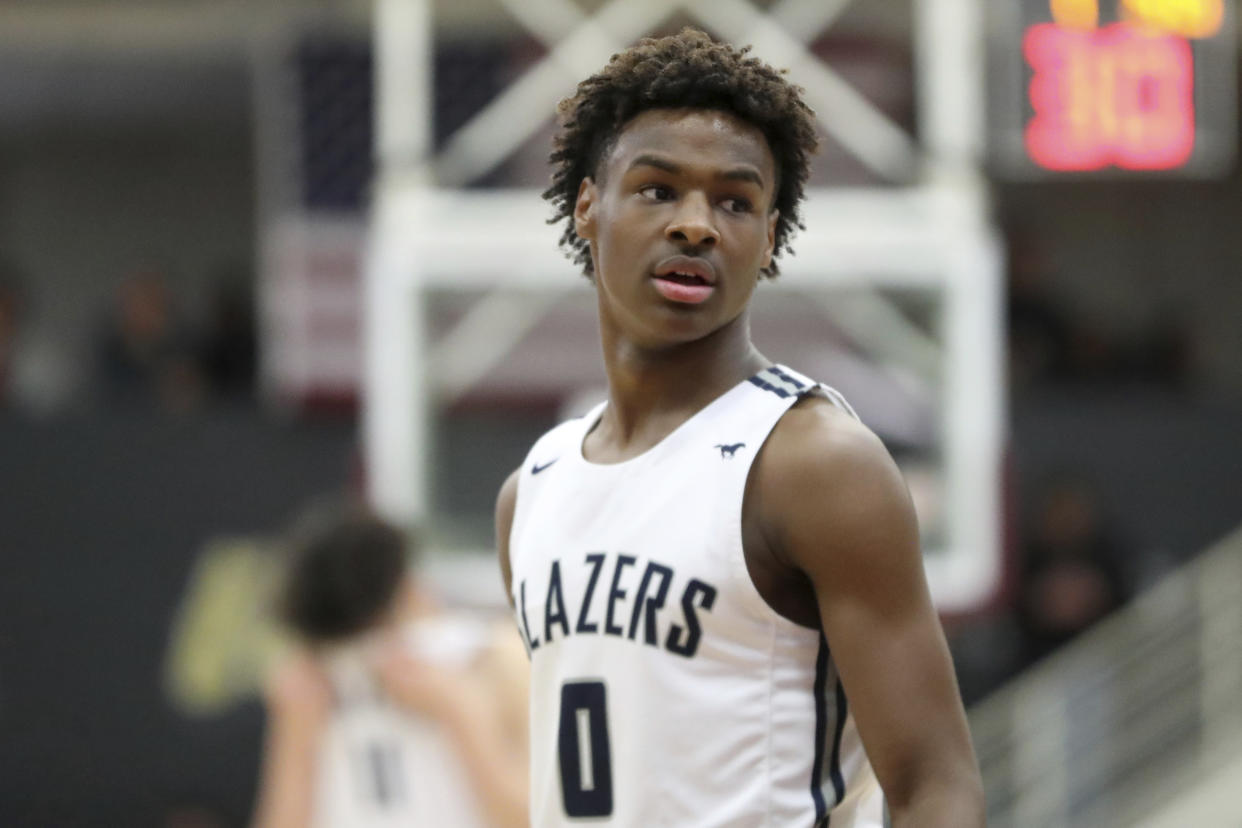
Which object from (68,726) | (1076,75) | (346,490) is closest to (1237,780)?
(1076,75)

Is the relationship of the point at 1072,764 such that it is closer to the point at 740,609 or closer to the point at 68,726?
the point at 68,726

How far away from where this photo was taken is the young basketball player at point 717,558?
2320 mm

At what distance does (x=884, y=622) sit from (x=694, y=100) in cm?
70

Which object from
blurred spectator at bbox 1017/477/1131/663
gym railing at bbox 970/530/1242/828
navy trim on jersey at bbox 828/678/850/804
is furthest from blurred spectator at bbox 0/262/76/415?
navy trim on jersey at bbox 828/678/850/804

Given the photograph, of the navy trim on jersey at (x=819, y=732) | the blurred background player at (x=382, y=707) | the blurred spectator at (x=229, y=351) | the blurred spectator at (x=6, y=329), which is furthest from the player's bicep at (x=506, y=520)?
the blurred spectator at (x=229, y=351)

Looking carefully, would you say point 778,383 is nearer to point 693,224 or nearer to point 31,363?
point 693,224

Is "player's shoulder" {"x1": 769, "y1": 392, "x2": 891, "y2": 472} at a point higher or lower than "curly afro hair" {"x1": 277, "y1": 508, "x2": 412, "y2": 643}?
higher

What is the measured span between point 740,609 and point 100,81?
1218 cm

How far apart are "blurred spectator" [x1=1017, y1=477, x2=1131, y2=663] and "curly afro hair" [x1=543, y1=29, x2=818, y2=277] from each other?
6.08 metres

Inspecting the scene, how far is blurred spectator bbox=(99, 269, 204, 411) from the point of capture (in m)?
10.4

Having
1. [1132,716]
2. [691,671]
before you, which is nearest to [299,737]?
[691,671]

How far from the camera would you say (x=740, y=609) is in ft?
7.84

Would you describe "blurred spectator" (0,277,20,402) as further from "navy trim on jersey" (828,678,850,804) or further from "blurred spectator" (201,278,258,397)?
"navy trim on jersey" (828,678,850,804)

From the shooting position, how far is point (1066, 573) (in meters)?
8.55
